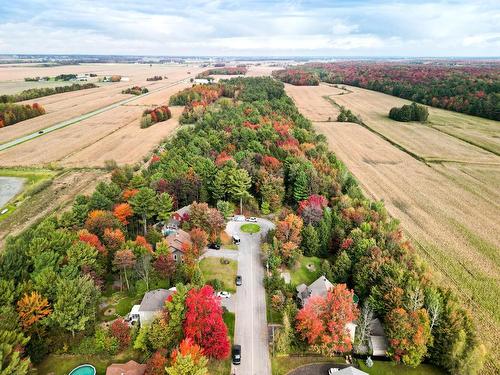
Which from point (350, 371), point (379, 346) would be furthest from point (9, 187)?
point (379, 346)

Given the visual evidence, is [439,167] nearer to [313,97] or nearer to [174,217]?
[174,217]

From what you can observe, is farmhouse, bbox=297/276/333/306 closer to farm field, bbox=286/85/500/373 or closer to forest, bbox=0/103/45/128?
farm field, bbox=286/85/500/373

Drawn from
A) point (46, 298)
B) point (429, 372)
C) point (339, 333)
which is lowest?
point (429, 372)

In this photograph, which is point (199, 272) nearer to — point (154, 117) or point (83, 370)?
point (83, 370)

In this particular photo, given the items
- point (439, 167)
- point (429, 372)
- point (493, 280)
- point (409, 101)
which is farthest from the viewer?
point (409, 101)

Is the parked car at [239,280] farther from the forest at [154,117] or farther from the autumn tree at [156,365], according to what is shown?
the forest at [154,117]

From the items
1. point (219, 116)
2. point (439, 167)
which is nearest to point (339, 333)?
point (439, 167)
